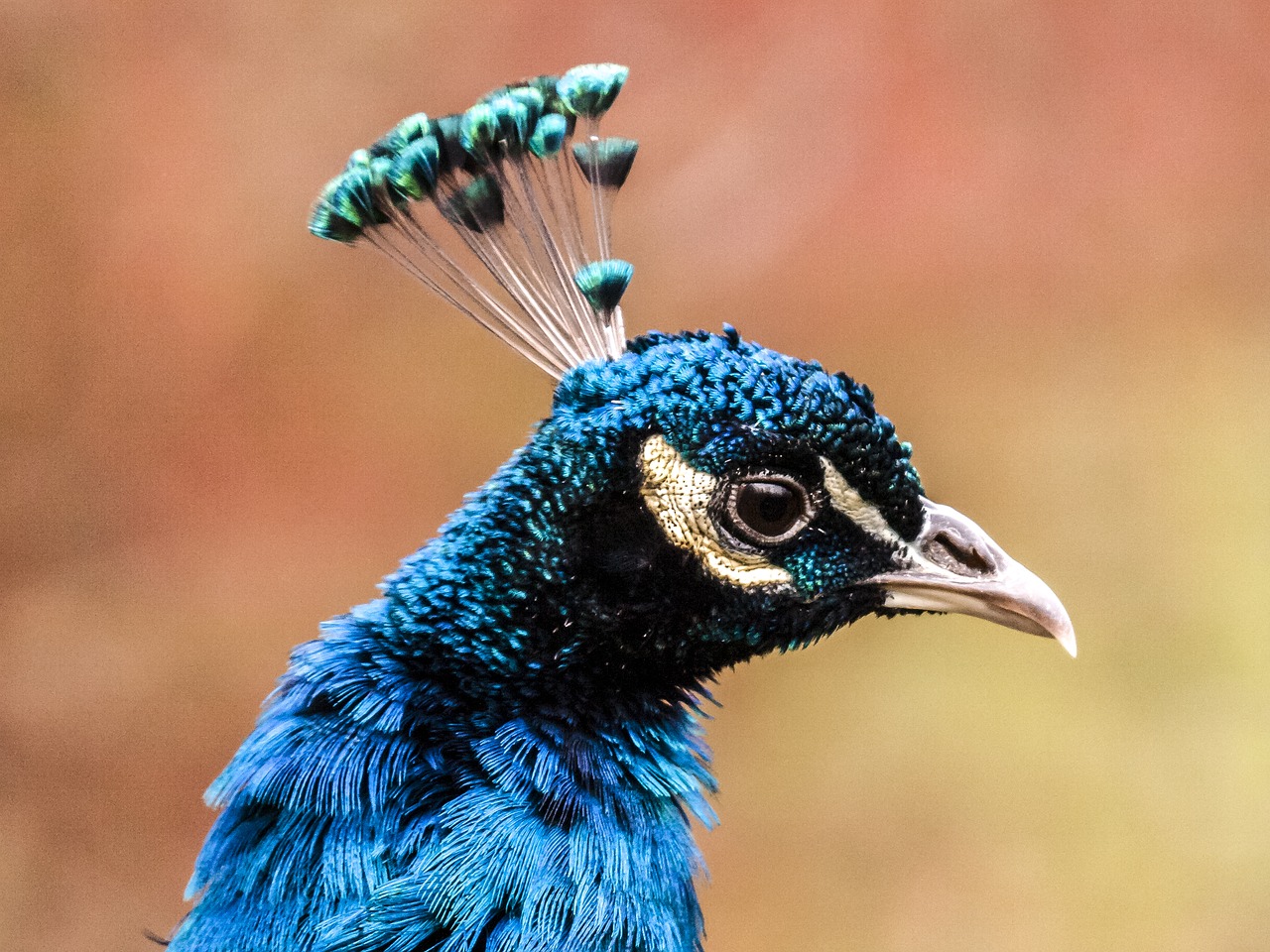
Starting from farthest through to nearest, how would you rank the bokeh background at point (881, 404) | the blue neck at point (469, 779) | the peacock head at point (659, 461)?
the bokeh background at point (881, 404) → the peacock head at point (659, 461) → the blue neck at point (469, 779)

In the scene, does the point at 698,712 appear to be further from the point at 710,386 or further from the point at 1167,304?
the point at 1167,304

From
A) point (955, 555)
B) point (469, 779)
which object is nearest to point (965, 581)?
point (955, 555)

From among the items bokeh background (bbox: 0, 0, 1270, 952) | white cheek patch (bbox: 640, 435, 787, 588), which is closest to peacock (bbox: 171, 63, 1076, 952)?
white cheek patch (bbox: 640, 435, 787, 588)

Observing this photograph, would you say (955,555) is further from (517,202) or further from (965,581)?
(517,202)

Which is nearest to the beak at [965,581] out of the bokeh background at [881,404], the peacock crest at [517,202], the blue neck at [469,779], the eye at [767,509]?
the eye at [767,509]

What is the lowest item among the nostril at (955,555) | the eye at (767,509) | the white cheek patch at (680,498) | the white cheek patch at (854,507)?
the white cheek patch at (680,498)

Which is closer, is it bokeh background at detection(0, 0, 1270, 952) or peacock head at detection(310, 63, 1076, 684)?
peacock head at detection(310, 63, 1076, 684)

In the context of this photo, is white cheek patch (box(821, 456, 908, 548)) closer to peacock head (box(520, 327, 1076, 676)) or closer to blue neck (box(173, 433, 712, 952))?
peacock head (box(520, 327, 1076, 676))

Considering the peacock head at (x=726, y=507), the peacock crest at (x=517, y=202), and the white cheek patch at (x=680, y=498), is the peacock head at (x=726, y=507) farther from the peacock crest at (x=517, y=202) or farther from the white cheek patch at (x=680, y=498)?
the peacock crest at (x=517, y=202)
